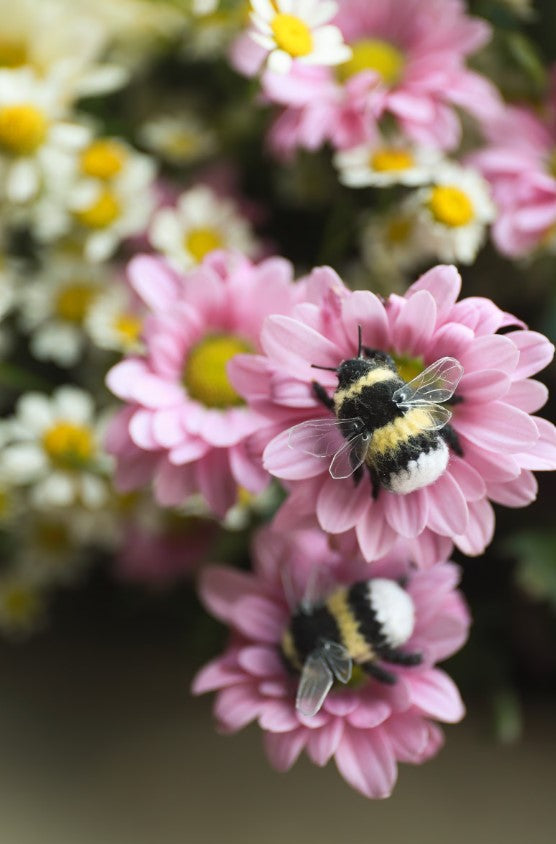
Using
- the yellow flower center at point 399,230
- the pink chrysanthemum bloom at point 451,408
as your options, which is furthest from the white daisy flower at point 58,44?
the pink chrysanthemum bloom at point 451,408

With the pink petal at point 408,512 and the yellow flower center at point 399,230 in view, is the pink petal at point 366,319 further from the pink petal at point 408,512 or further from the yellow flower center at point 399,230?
the yellow flower center at point 399,230

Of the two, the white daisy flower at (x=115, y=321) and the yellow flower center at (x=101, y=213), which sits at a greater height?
the yellow flower center at (x=101, y=213)

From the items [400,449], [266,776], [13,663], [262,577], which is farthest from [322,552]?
[13,663]

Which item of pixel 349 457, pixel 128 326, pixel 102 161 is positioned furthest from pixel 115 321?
pixel 349 457

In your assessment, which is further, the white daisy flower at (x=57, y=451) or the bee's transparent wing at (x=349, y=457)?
the white daisy flower at (x=57, y=451)

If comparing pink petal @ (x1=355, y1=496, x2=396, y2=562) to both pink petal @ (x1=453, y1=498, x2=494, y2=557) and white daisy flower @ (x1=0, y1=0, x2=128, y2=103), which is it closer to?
pink petal @ (x1=453, y1=498, x2=494, y2=557)

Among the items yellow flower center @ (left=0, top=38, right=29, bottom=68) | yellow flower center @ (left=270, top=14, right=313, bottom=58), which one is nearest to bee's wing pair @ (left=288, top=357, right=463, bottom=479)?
yellow flower center @ (left=270, top=14, right=313, bottom=58)
